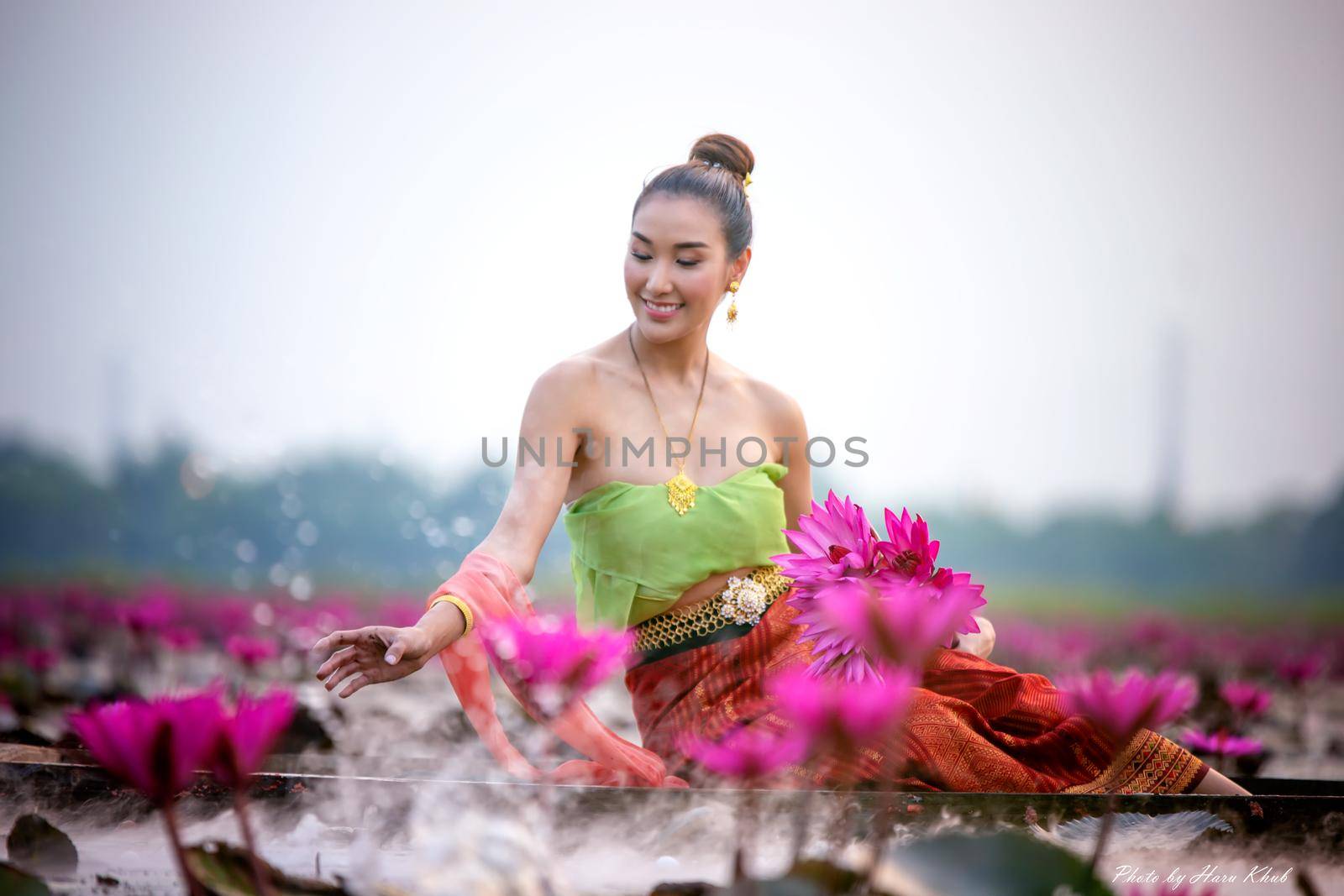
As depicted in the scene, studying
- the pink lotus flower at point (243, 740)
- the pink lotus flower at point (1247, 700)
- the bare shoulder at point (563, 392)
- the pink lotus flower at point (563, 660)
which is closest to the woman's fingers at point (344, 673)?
the pink lotus flower at point (563, 660)

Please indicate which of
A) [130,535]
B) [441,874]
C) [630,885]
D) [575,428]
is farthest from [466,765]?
[130,535]

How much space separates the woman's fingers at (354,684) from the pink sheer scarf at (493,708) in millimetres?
168

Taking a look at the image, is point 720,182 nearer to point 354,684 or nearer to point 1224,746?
point 354,684

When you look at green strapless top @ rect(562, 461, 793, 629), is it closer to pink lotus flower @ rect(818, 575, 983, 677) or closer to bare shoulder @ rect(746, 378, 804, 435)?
bare shoulder @ rect(746, 378, 804, 435)

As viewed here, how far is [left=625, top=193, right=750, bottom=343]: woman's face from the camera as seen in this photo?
1.46 metres

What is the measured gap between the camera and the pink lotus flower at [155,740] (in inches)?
16.9

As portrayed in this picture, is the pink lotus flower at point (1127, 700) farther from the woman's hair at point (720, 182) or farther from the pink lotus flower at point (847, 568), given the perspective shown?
the woman's hair at point (720, 182)

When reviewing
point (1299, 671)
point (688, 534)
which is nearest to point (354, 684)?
point (688, 534)

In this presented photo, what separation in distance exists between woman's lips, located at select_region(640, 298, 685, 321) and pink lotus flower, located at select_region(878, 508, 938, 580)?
604mm

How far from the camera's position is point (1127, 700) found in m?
0.52

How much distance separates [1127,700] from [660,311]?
1021 millimetres

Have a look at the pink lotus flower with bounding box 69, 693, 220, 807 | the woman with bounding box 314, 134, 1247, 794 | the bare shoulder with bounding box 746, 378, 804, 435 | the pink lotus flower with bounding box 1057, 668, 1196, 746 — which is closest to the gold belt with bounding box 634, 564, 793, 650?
the woman with bounding box 314, 134, 1247, 794

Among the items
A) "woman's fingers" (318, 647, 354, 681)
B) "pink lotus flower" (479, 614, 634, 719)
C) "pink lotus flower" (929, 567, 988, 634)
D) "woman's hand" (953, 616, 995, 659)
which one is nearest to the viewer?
"pink lotus flower" (479, 614, 634, 719)

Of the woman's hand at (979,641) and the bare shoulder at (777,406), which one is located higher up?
the bare shoulder at (777,406)
